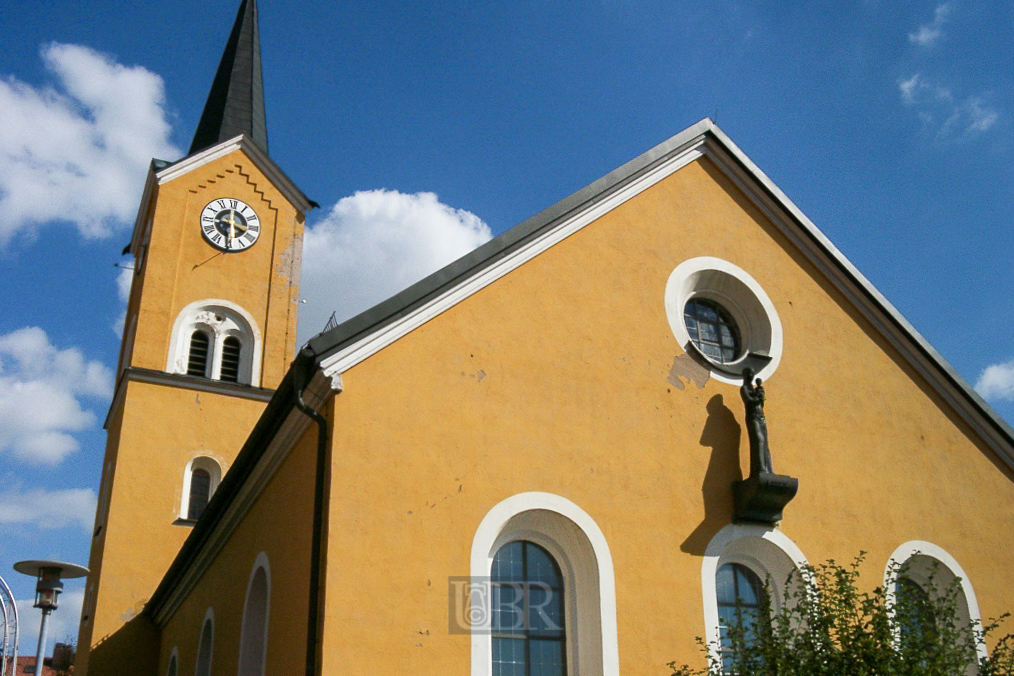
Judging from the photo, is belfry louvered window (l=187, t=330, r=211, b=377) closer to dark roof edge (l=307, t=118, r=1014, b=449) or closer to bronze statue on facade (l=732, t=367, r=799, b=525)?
dark roof edge (l=307, t=118, r=1014, b=449)

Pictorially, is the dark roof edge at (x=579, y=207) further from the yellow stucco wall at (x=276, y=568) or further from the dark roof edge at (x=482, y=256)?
the yellow stucco wall at (x=276, y=568)

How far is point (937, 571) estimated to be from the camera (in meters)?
12.9

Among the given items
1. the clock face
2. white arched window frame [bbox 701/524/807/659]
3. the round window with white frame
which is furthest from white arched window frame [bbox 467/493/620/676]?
the clock face

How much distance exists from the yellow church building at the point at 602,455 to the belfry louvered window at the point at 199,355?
22.8ft

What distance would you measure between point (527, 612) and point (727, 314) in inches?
203

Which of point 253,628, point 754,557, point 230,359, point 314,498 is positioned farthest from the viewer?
point 230,359

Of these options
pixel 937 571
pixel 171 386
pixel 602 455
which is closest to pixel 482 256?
pixel 602 455

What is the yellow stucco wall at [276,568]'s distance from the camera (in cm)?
1035

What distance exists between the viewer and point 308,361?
10.4 metres

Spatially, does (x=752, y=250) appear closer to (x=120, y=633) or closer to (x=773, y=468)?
(x=773, y=468)

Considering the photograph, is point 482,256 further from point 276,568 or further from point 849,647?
point 849,647

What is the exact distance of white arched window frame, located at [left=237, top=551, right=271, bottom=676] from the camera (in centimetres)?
1282

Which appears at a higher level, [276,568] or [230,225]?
[230,225]

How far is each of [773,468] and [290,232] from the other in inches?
654
